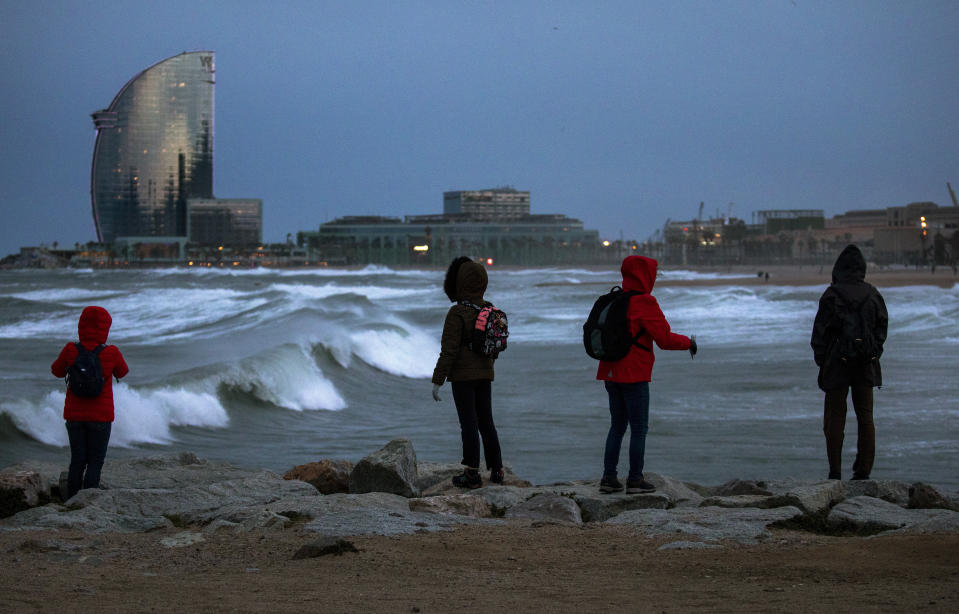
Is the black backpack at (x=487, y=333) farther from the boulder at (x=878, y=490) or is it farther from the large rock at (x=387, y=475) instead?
the boulder at (x=878, y=490)

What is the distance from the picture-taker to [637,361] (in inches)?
242

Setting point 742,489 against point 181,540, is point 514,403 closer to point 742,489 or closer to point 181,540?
point 742,489

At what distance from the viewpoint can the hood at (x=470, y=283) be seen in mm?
6590

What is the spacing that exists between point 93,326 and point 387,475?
6.50 feet

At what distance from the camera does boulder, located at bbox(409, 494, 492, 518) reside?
6.17 m

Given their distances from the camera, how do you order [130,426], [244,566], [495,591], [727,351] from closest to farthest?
[495,591], [244,566], [130,426], [727,351]

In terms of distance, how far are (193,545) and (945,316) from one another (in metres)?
23.8

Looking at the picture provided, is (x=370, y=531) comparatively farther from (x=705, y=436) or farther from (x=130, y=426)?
(x=130, y=426)

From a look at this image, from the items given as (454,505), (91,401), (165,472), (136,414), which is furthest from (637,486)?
(136,414)

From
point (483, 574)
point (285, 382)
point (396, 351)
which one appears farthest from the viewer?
point (396, 351)

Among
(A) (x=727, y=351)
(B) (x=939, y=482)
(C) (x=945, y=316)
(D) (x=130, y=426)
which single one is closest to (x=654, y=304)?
→ (B) (x=939, y=482)

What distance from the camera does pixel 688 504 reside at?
6.41 m

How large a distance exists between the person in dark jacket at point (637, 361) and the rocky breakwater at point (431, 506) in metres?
0.39

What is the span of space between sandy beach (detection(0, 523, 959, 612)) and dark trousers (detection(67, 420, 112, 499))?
35.1 inches
